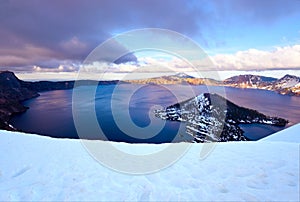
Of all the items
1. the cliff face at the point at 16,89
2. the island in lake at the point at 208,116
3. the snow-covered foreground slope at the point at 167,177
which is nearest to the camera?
the snow-covered foreground slope at the point at 167,177

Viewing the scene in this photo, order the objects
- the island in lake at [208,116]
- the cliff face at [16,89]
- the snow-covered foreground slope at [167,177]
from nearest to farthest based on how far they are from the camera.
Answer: the snow-covered foreground slope at [167,177] → the island in lake at [208,116] → the cliff face at [16,89]

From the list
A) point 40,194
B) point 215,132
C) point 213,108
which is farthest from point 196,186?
point 213,108

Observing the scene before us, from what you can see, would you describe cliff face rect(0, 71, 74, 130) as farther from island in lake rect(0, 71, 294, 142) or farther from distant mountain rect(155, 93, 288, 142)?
distant mountain rect(155, 93, 288, 142)

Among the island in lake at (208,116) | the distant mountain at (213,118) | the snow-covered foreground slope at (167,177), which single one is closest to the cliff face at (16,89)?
the island in lake at (208,116)

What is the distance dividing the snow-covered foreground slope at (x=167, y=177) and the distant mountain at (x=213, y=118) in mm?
59968

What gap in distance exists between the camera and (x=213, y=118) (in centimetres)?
9012

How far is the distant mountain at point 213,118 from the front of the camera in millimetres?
68375

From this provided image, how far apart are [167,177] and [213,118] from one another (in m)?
89.7

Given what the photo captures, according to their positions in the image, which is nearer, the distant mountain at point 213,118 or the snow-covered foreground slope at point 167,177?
the snow-covered foreground slope at point 167,177

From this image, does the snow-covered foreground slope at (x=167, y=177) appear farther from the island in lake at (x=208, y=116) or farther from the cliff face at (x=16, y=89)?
the cliff face at (x=16, y=89)

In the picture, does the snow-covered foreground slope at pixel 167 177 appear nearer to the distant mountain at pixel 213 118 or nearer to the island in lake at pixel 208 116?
the island in lake at pixel 208 116

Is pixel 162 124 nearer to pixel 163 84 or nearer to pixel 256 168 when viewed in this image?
pixel 256 168

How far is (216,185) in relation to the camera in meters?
4.35

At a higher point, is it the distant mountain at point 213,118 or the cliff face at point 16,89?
the cliff face at point 16,89
